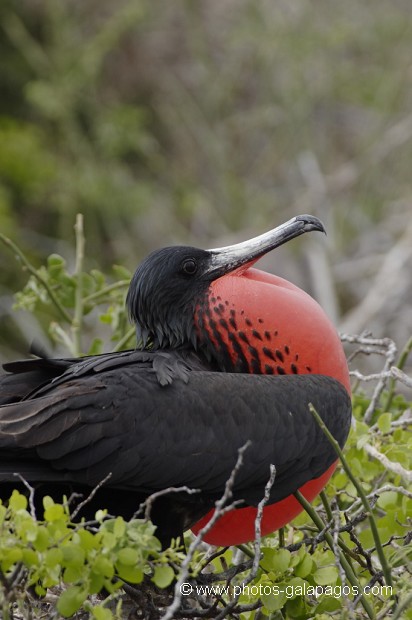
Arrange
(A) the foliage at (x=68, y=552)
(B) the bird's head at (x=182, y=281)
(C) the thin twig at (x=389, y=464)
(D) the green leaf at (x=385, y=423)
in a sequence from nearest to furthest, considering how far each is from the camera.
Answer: (A) the foliage at (x=68, y=552) → (C) the thin twig at (x=389, y=464) → (D) the green leaf at (x=385, y=423) → (B) the bird's head at (x=182, y=281)

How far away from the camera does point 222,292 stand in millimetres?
2840

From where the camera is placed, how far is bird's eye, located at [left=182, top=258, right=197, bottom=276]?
2.94 meters

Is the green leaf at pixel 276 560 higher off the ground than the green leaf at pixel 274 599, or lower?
higher

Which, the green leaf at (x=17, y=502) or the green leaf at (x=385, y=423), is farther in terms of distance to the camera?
the green leaf at (x=385, y=423)

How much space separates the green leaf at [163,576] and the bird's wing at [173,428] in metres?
0.47

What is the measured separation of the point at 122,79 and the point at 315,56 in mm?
2273

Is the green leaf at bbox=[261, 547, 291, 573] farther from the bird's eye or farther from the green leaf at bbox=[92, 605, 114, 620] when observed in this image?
the bird's eye

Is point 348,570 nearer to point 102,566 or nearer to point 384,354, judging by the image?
point 102,566

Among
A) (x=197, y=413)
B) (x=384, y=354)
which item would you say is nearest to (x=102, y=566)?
(x=197, y=413)

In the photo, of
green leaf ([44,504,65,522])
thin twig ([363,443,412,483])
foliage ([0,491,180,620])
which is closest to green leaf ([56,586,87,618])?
foliage ([0,491,180,620])

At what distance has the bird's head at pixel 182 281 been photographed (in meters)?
2.90

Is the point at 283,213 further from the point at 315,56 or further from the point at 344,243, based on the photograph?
the point at 315,56

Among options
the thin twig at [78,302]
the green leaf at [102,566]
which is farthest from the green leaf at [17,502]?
the thin twig at [78,302]

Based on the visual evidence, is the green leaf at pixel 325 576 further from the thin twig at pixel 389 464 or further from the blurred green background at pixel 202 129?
the blurred green background at pixel 202 129
